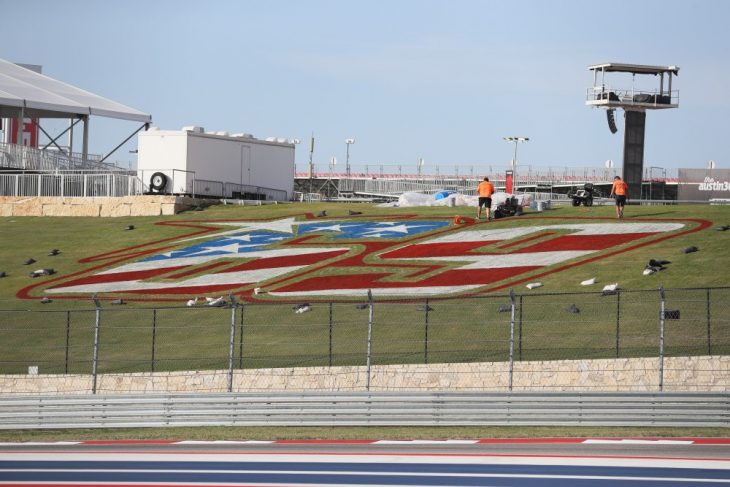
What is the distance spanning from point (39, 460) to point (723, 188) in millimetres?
56422

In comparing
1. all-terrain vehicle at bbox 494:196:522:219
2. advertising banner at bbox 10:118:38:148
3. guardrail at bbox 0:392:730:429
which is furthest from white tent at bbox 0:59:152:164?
guardrail at bbox 0:392:730:429

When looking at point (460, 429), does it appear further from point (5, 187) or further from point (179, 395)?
point (5, 187)

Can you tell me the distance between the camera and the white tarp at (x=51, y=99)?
65494 mm

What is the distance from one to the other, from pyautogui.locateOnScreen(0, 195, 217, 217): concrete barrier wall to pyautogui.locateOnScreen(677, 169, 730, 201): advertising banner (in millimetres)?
29806

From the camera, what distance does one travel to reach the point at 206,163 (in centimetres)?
5656

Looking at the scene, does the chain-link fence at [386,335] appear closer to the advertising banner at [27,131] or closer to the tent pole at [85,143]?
the tent pole at [85,143]

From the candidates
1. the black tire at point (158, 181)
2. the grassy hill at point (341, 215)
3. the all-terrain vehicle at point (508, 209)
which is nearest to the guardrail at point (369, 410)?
the grassy hill at point (341, 215)

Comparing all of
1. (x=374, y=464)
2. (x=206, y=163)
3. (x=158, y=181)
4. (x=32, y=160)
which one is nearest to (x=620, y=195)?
(x=206, y=163)

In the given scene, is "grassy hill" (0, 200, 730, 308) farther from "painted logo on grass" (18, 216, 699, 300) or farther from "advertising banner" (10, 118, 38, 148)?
"advertising banner" (10, 118, 38, 148)

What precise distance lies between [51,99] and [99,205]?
13.9 meters

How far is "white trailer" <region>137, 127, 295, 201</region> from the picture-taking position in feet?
183

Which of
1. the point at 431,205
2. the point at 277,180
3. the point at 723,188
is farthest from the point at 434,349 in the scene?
the point at 723,188

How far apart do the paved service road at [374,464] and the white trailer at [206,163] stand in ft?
109

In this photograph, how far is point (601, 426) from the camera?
77.0 feet
